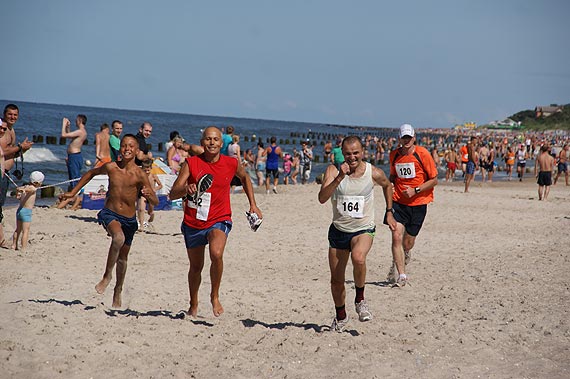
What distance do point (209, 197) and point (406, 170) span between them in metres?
2.92

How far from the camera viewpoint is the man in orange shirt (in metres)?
8.27

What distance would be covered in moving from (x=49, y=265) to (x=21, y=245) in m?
1.06

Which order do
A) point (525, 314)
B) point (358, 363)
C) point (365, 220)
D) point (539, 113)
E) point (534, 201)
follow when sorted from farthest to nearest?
point (539, 113), point (534, 201), point (525, 314), point (365, 220), point (358, 363)

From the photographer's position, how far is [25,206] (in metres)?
9.45

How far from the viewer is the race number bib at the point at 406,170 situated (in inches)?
326

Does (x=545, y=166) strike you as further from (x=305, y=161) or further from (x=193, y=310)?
(x=193, y=310)

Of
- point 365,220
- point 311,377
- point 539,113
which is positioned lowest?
point 311,377

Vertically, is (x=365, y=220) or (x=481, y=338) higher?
(x=365, y=220)

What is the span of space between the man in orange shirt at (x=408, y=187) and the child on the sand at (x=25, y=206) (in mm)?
4632

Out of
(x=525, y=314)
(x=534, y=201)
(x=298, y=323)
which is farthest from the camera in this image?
(x=534, y=201)

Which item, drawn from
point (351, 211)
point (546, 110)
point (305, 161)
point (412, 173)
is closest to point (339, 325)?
point (351, 211)

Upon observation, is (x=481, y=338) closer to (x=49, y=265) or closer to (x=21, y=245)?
(x=49, y=265)

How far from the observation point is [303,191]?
72.0ft

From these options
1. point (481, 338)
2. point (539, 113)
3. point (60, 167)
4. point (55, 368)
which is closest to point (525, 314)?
point (481, 338)
